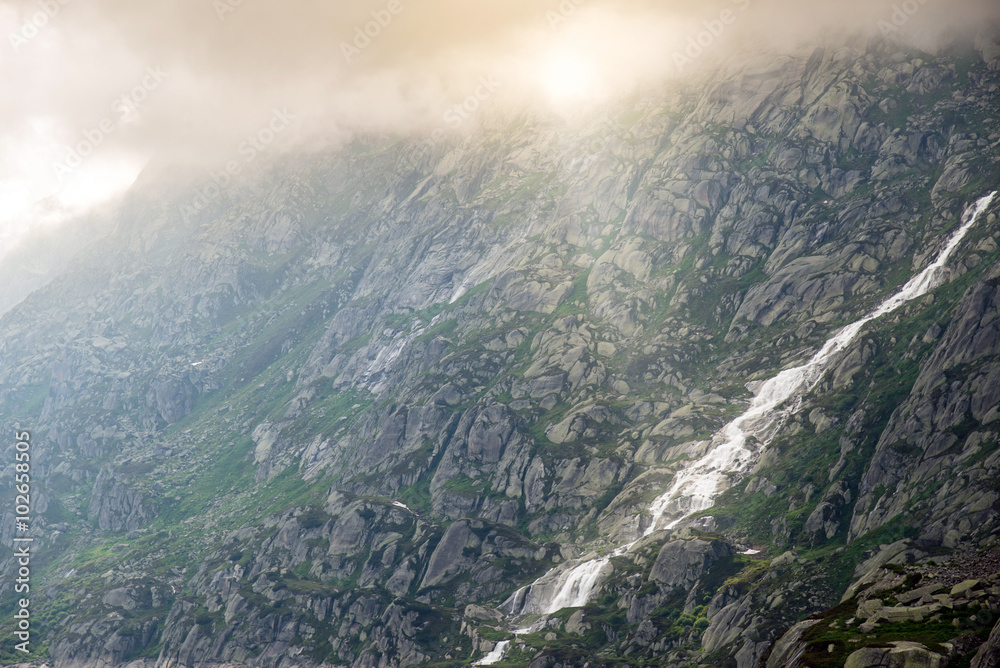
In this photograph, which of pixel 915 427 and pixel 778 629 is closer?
pixel 778 629

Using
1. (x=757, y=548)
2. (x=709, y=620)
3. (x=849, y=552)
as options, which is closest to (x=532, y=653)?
(x=709, y=620)

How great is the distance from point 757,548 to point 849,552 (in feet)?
107

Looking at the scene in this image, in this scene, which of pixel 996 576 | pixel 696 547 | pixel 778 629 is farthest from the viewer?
pixel 696 547

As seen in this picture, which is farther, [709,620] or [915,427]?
[915,427]

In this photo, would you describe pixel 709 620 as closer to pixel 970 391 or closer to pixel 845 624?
pixel 845 624

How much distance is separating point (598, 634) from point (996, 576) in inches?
3917

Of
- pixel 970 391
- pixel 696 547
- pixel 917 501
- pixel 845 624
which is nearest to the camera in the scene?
pixel 845 624

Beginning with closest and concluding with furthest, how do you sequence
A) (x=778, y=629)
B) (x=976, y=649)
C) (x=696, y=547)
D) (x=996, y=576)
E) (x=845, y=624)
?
(x=976, y=649)
(x=996, y=576)
(x=845, y=624)
(x=778, y=629)
(x=696, y=547)

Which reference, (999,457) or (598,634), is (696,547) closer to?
(598,634)

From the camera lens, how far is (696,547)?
646 feet

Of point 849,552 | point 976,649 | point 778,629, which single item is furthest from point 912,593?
point 849,552

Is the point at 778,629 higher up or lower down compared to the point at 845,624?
lower down

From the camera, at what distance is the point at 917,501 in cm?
17025

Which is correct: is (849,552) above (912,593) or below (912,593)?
below
